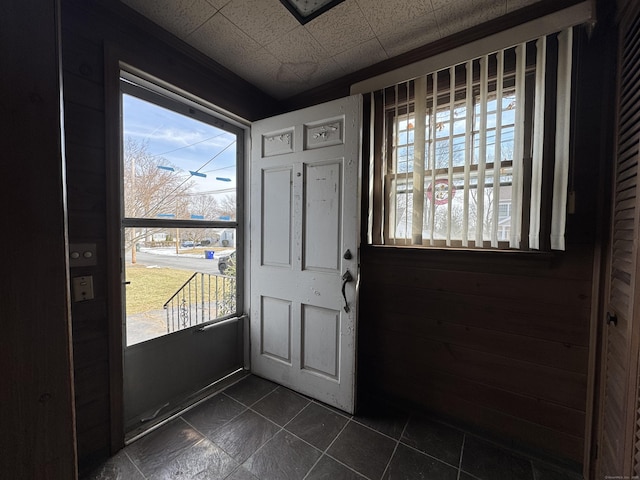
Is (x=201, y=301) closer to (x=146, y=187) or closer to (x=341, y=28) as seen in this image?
(x=146, y=187)

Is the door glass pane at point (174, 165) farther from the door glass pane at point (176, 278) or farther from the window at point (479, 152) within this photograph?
the window at point (479, 152)

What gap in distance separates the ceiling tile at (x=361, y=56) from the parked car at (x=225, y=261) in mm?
1636

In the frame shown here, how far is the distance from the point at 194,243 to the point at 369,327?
142 cm

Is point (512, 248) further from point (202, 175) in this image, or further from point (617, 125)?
point (202, 175)

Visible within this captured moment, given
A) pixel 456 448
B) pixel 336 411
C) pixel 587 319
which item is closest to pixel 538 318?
pixel 587 319

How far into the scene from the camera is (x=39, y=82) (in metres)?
0.59

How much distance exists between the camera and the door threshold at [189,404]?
1497 millimetres

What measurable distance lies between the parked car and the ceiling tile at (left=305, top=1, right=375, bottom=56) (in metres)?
1.62

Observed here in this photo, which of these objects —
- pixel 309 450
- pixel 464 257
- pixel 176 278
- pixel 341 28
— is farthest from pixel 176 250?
pixel 464 257

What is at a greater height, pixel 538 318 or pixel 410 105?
pixel 410 105

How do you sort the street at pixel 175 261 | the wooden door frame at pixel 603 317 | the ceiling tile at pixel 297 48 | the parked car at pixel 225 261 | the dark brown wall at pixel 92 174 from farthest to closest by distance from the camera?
1. the parked car at pixel 225 261
2. the street at pixel 175 261
3. the ceiling tile at pixel 297 48
4. the dark brown wall at pixel 92 174
5. the wooden door frame at pixel 603 317

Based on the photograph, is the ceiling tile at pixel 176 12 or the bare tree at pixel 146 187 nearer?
the ceiling tile at pixel 176 12

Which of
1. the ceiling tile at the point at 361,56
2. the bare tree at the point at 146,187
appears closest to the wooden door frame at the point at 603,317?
the ceiling tile at the point at 361,56

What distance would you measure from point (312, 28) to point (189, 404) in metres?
2.51
